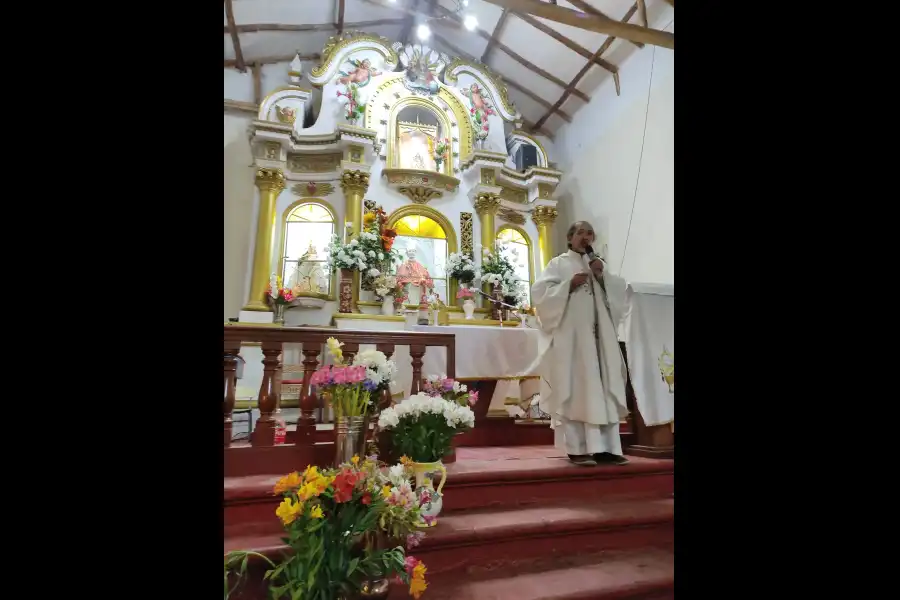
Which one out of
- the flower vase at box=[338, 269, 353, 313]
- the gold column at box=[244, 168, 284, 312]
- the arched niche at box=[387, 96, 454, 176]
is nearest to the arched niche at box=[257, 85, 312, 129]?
the gold column at box=[244, 168, 284, 312]

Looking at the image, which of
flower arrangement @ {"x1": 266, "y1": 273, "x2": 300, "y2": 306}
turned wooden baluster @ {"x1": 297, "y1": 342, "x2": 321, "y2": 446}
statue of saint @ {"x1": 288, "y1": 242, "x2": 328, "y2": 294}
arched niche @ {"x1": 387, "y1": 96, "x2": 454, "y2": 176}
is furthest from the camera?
arched niche @ {"x1": 387, "y1": 96, "x2": 454, "y2": 176}

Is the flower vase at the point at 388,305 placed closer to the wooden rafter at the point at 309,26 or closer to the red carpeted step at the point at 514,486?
the red carpeted step at the point at 514,486

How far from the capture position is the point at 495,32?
29.5 feet

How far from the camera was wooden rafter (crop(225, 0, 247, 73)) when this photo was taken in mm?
7374

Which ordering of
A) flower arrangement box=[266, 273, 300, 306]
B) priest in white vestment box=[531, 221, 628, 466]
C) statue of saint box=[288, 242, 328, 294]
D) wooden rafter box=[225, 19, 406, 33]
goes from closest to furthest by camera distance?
priest in white vestment box=[531, 221, 628, 466], flower arrangement box=[266, 273, 300, 306], statue of saint box=[288, 242, 328, 294], wooden rafter box=[225, 19, 406, 33]

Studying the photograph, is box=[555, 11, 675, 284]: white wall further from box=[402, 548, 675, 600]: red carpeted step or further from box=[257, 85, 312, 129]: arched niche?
box=[257, 85, 312, 129]: arched niche

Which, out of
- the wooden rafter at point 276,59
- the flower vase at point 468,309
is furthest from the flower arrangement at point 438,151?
the flower vase at point 468,309

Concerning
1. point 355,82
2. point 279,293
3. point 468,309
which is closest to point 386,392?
point 468,309

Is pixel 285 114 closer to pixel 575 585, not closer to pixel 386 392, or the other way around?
pixel 386 392

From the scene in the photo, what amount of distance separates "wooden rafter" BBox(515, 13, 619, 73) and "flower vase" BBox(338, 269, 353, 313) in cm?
489

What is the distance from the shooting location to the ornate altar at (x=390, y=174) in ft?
25.7
